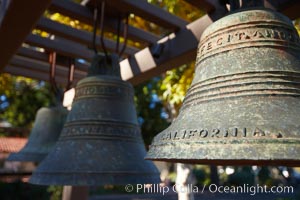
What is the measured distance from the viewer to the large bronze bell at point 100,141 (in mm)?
1618

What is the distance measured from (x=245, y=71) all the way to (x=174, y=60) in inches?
51.5

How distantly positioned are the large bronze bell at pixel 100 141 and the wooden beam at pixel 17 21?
435 millimetres

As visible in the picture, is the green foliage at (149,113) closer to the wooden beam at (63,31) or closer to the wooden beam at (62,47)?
the wooden beam at (62,47)

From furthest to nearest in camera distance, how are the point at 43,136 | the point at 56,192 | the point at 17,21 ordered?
Answer: the point at 56,192, the point at 43,136, the point at 17,21

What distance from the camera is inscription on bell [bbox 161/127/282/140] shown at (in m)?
0.91

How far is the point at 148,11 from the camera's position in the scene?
225 cm

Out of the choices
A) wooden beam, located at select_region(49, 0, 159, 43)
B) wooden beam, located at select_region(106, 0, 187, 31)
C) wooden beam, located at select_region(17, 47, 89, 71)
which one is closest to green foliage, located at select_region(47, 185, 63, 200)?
wooden beam, located at select_region(17, 47, 89, 71)

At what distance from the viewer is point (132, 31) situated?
267cm

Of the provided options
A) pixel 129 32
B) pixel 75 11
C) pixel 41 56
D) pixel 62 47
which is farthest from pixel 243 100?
pixel 41 56

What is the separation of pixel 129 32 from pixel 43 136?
1069 millimetres

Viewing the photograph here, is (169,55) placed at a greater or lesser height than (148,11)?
lesser

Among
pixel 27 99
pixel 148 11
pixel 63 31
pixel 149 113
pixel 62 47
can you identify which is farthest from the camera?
pixel 27 99

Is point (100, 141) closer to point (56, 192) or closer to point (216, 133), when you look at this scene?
point (216, 133)

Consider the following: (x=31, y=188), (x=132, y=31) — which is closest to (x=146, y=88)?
(x=31, y=188)
